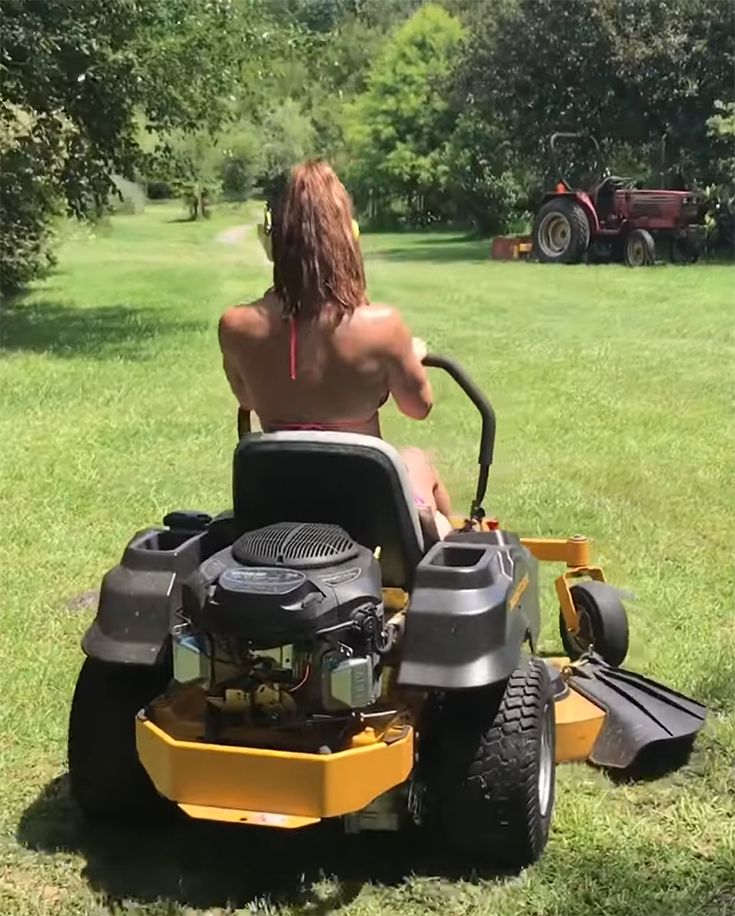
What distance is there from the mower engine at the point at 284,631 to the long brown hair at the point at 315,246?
574 mm

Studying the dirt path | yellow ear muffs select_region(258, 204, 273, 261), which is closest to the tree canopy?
yellow ear muffs select_region(258, 204, 273, 261)

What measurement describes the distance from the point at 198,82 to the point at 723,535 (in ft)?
28.0

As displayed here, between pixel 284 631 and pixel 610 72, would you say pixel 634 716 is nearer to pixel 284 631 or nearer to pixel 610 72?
pixel 284 631

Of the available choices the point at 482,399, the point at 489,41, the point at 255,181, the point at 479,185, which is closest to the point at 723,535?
the point at 482,399

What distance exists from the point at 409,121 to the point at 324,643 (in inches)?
1489

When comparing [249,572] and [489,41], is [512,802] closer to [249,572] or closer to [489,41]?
[249,572]

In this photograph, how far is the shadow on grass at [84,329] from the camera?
41.2ft

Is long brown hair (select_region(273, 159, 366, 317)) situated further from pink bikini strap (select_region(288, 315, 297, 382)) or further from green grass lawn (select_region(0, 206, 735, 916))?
green grass lawn (select_region(0, 206, 735, 916))

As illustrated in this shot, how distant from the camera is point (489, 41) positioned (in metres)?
27.2

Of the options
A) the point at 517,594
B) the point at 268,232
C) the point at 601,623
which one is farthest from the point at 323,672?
the point at 601,623

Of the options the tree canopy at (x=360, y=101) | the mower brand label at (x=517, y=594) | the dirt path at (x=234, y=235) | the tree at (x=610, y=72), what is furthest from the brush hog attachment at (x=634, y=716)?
the dirt path at (x=234, y=235)

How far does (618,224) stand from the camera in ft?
69.5

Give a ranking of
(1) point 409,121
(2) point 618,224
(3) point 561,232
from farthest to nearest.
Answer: (1) point 409,121
(3) point 561,232
(2) point 618,224

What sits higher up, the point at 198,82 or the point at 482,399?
the point at 198,82
